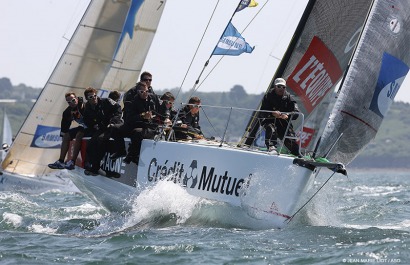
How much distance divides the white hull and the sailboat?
10 millimetres

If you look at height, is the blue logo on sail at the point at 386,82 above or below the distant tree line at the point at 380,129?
below

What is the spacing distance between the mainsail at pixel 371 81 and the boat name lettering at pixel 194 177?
Answer: 134cm

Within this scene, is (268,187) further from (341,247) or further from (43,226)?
(43,226)

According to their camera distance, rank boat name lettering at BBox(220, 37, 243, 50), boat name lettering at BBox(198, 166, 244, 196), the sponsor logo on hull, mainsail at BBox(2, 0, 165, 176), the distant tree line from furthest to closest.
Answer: the distant tree line
the sponsor logo on hull
mainsail at BBox(2, 0, 165, 176)
boat name lettering at BBox(220, 37, 243, 50)
boat name lettering at BBox(198, 166, 244, 196)

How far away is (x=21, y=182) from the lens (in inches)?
816

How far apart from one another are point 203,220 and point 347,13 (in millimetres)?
3635

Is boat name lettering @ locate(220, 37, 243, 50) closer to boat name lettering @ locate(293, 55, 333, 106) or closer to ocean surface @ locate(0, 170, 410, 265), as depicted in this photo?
boat name lettering @ locate(293, 55, 333, 106)

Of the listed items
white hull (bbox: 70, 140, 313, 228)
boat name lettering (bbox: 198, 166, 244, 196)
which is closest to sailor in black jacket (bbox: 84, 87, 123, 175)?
white hull (bbox: 70, 140, 313, 228)

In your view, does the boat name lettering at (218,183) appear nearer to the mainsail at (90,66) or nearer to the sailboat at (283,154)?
the sailboat at (283,154)

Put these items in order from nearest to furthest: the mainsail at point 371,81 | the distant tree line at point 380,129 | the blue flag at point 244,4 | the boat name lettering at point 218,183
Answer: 1. the boat name lettering at point 218,183
2. the mainsail at point 371,81
3. the blue flag at point 244,4
4. the distant tree line at point 380,129

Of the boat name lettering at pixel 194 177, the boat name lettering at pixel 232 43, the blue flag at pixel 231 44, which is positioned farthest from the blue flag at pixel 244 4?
the boat name lettering at pixel 194 177

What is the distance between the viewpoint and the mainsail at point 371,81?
10891mm

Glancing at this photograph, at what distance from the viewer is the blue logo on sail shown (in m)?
11.2

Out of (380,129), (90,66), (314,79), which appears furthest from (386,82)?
(380,129)
